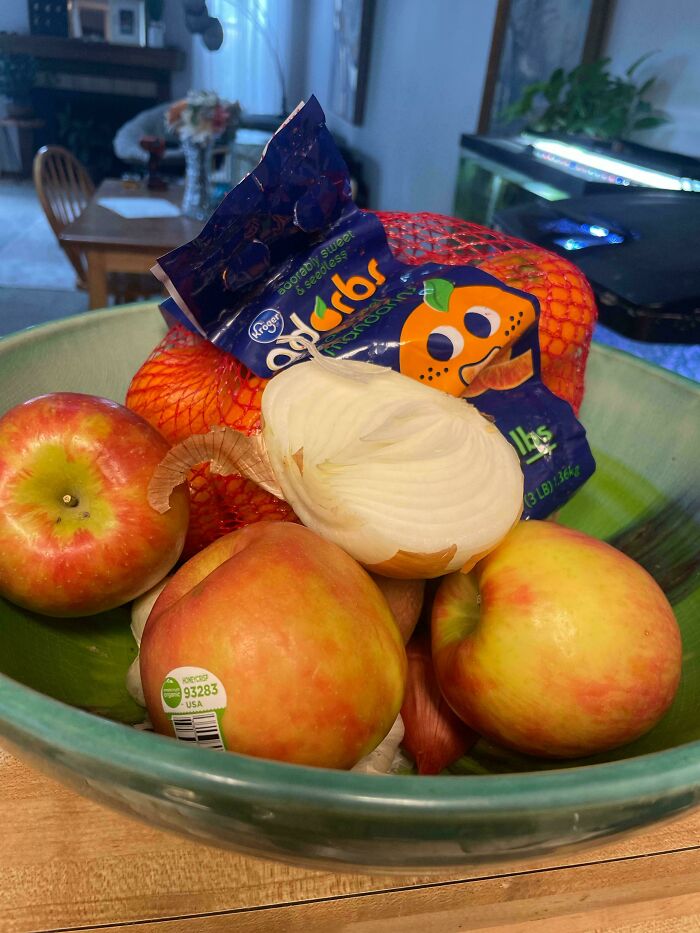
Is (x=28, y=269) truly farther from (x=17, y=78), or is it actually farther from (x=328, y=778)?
(x=328, y=778)

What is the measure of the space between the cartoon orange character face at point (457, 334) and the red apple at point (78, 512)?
171mm

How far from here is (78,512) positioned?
1.33 ft

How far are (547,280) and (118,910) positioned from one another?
463mm

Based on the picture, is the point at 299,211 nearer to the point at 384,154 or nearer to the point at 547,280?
the point at 547,280

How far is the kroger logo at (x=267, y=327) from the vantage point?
0.46 m

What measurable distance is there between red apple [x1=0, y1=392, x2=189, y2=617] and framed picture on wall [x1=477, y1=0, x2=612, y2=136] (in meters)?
2.14

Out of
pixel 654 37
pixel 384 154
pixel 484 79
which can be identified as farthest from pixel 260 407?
pixel 384 154

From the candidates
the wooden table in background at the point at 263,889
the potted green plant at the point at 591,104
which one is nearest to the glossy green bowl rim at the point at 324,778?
the wooden table in background at the point at 263,889

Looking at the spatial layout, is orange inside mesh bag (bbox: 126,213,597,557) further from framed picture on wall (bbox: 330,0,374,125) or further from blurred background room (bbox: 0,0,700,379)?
framed picture on wall (bbox: 330,0,374,125)

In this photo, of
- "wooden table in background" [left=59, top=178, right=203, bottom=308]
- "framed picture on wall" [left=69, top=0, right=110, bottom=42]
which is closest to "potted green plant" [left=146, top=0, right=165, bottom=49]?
"framed picture on wall" [left=69, top=0, right=110, bottom=42]

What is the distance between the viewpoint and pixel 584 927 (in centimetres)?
37

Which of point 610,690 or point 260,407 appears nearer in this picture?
point 610,690

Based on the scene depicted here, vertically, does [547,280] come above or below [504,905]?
above

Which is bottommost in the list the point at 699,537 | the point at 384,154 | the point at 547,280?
the point at 384,154
